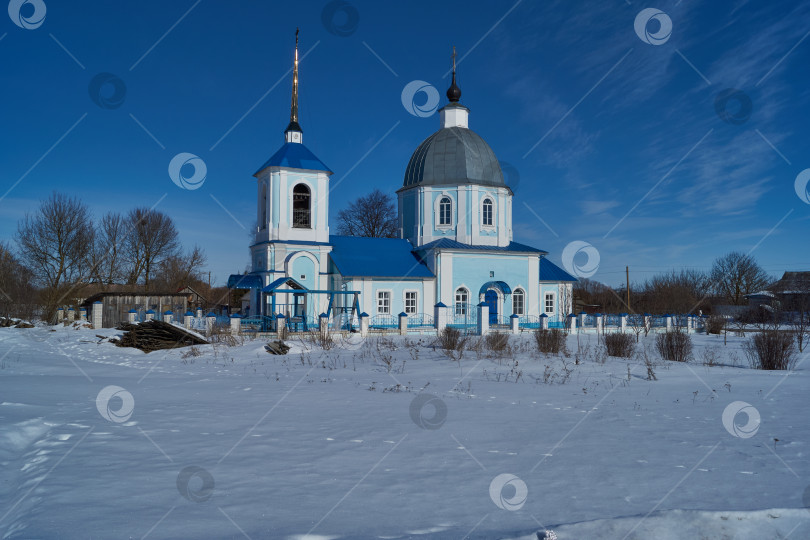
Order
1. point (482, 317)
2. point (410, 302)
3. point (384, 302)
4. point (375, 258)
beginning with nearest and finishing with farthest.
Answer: point (482, 317), point (384, 302), point (410, 302), point (375, 258)

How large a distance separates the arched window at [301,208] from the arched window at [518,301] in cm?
1004

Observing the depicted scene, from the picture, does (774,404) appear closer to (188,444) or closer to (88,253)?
(188,444)

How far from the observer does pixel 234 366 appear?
11.4 m

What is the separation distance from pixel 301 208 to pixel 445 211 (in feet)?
22.4

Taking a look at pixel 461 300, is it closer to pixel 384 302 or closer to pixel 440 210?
pixel 384 302

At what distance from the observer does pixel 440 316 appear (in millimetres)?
23562

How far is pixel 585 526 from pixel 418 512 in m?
1.00

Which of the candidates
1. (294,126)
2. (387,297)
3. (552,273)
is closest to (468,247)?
(387,297)

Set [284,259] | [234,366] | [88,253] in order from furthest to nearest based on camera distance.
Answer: [88,253] → [284,259] → [234,366]

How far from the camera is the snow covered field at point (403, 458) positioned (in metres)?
Result: 3.30

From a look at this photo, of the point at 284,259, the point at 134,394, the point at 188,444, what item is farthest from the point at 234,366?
the point at 284,259

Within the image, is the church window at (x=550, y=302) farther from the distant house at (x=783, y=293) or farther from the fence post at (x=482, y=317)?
the distant house at (x=783, y=293)

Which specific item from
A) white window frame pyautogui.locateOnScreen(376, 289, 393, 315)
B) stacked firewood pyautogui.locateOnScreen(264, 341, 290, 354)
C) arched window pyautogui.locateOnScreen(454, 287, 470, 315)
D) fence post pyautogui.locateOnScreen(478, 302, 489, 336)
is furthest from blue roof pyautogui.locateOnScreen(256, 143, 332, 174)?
stacked firewood pyautogui.locateOnScreen(264, 341, 290, 354)

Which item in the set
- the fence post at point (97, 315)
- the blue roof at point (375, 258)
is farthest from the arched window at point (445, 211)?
the fence post at point (97, 315)
